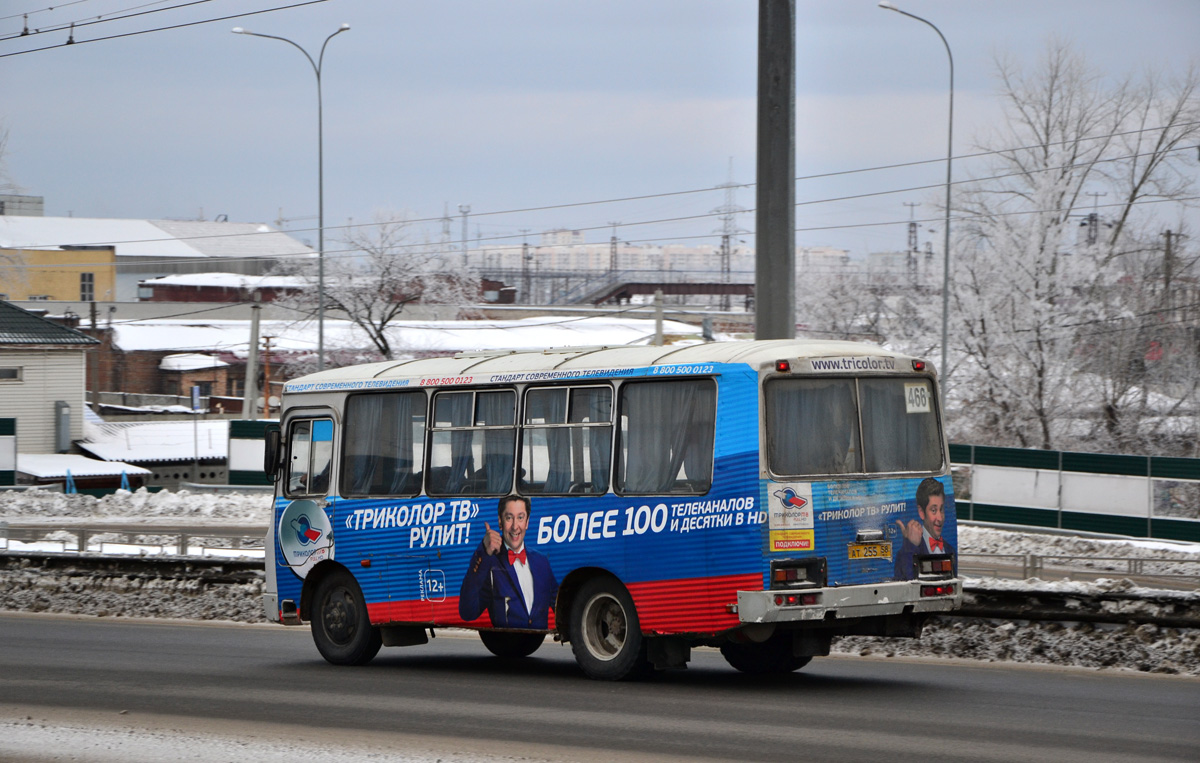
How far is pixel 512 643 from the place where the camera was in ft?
43.6

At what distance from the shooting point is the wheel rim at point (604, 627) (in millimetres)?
10875

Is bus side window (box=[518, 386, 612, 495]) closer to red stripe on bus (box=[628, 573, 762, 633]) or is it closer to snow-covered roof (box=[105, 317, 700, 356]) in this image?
red stripe on bus (box=[628, 573, 762, 633])

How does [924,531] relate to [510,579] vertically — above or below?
above

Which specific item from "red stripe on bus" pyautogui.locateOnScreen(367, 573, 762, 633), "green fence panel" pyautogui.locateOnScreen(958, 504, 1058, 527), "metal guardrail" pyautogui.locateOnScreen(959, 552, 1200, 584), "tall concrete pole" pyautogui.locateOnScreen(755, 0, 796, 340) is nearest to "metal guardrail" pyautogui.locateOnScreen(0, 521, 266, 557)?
"tall concrete pole" pyautogui.locateOnScreen(755, 0, 796, 340)

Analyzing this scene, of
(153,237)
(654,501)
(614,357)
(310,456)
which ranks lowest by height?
(654,501)

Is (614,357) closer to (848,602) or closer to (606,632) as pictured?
(606,632)

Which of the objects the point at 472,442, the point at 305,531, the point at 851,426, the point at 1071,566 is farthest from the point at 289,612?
the point at 1071,566

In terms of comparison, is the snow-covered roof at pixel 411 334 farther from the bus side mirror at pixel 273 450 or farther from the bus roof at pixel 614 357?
the bus roof at pixel 614 357

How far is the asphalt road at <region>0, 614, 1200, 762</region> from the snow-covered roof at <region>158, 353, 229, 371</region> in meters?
71.5

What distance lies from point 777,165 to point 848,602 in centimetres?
525

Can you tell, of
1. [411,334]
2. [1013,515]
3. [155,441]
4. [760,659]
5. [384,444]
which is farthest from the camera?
[411,334]

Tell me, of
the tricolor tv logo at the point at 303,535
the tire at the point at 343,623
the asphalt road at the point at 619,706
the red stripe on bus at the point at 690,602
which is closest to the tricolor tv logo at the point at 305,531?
the tricolor tv logo at the point at 303,535

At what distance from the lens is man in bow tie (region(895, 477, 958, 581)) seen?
10531 millimetres

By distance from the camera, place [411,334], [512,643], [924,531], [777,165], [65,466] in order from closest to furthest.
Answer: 1. [924,531]
2. [512,643]
3. [777,165]
4. [65,466]
5. [411,334]
